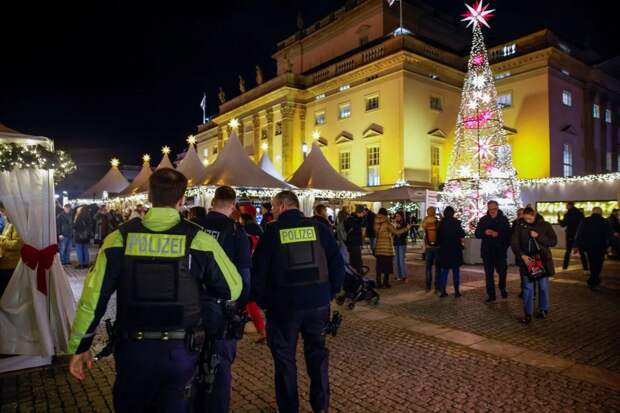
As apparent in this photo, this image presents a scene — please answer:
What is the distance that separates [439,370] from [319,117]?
3068 cm

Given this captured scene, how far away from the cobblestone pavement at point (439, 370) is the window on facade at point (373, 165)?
2217 centimetres

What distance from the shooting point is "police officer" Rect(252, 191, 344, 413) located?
11.3ft

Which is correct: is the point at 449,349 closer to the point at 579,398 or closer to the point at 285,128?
the point at 579,398

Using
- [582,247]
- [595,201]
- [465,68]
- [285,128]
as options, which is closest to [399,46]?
[465,68]

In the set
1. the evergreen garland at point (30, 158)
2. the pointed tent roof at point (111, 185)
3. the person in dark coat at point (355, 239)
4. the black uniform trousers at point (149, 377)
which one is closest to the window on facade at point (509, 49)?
the person in dark coat at point (355, 239)

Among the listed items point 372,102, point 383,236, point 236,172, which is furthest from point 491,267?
point 372,102

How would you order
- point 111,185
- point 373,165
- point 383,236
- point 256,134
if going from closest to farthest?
point 383,236 → point 111,185 → point 373,165 → point 256,134

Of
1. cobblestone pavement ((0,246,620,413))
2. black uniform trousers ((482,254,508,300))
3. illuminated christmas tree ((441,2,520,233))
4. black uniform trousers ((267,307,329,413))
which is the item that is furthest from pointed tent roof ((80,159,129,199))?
black uniform trousers ((267,307,329,413))

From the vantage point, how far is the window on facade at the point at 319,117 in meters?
33.8

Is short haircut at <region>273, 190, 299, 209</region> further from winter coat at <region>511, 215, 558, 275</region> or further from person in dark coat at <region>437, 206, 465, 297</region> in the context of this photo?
person in dark coat at <region>437, 206, 465, 297</region>

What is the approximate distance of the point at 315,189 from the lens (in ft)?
58.2

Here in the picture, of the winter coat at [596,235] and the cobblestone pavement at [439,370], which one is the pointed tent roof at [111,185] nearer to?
the cobblestone pavement at [439,370]

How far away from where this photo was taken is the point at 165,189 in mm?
2566

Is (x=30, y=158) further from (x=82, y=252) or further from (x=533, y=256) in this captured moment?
(x=82, y=252)
